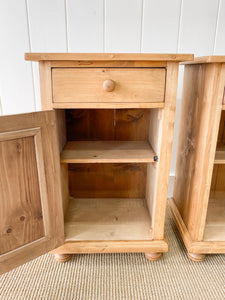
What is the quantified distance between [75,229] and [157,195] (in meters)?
0.39

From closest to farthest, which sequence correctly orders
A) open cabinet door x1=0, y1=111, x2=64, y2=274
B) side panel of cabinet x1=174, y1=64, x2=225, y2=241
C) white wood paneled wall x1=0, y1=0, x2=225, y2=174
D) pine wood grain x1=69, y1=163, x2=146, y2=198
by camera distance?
open cabinet door x1=0, y1=111, x2=64, y2=274 → side panel of cabinet x1=174, y1=64, x2=225, y2=241 → white wood paneled wall x1=0, y1=0, x2=225, y2=174 → pine wood grain x1=69, y1=163, x2=146, y2=198

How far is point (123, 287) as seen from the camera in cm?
92

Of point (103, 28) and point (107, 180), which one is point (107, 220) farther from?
point (103, 28)

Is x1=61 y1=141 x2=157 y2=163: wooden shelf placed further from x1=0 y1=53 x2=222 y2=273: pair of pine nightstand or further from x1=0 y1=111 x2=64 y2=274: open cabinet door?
x1=0 y1=111 x2=64 y2=274: open cabinet door

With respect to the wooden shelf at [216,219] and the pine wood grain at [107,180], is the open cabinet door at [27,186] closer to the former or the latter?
the pine wood grain at [107,180]

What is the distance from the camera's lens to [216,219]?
1153mm

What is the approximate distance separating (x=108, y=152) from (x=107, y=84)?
324 mm

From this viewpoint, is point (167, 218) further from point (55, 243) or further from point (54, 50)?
point (54, 50)

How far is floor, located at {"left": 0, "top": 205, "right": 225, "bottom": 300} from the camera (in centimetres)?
89

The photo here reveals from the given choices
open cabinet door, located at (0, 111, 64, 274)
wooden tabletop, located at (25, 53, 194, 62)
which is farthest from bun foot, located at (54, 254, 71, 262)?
wooden tabletop, located at (25, 53, 194, 62)

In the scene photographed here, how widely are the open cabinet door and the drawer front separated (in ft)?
0.36

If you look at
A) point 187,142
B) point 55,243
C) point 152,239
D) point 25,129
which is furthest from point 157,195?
point 25,129

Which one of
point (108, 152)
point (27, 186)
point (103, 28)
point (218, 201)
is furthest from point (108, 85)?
point (218, 201)

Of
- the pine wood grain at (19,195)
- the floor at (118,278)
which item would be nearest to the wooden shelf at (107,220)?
the floor at (118,278)
